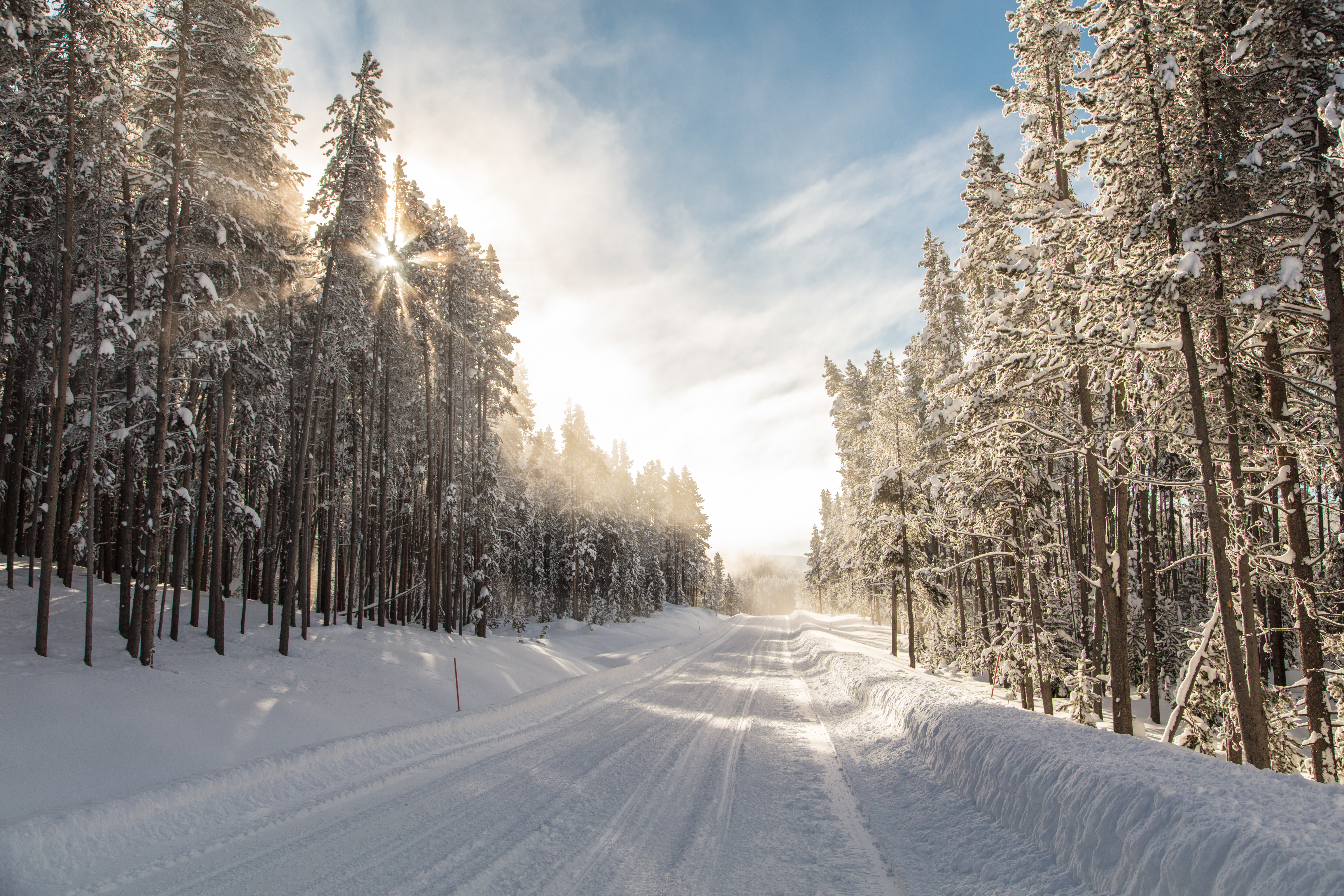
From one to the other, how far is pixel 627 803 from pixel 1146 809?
5.19m

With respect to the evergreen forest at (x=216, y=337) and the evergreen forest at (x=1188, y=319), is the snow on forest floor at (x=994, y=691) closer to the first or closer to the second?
the evergreen forest at (x=1188, y=319)

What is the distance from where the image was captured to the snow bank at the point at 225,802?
567 cm

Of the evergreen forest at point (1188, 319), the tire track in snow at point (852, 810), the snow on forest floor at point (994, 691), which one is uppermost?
the evergreen forest at point (1188, 319)

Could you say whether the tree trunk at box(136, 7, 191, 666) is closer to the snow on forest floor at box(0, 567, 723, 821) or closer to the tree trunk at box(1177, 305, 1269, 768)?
the snow on forest floor at box(0, 567, 723, 821)

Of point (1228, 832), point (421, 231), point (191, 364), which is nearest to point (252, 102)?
point (191, 364)

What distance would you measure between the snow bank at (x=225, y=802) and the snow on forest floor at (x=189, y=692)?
32.1 inches

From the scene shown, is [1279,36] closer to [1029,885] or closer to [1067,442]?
[1067,442]

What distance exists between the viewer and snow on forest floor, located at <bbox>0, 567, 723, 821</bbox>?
8055mm

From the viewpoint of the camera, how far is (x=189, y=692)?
10.9 meters

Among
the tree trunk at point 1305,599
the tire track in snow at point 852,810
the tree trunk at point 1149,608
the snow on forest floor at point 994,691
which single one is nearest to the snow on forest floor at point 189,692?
the tire track in snow at point 852,810

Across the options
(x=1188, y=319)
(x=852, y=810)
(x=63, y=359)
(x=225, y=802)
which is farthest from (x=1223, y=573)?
(x=63, y=359)

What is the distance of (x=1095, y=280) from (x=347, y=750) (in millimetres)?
14275

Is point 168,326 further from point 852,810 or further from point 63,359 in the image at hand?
point 852,810

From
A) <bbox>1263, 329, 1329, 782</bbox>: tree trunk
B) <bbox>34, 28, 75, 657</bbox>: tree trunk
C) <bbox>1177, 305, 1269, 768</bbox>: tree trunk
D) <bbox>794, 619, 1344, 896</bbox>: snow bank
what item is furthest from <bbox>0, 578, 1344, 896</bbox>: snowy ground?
<bbox>1263, 329, 1329, 782</bbox>: tree trunk
